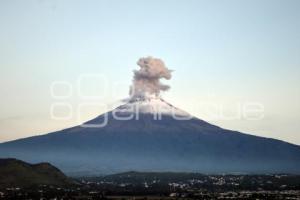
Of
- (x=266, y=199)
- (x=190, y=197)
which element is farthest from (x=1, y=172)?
(x=266, y=199)

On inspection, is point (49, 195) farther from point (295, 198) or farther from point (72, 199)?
point (295, 198)

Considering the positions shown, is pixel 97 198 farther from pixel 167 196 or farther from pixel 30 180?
pixel 30 180

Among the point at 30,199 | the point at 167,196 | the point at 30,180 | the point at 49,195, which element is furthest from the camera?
the point at 30,180

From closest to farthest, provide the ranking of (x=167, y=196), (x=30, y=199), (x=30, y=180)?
(x=30, y=199) < (x=167, y=196) < (x=30, y=180)

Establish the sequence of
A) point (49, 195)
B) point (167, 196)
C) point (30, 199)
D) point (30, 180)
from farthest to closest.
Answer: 1. point (30, 180)
2. point (167, 196)
3. point (49, 195)
4. point (30, 199)

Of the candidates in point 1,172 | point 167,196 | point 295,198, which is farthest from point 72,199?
point 295,198

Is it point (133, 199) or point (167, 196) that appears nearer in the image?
point (133, 199)

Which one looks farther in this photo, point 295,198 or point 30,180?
point 30,180

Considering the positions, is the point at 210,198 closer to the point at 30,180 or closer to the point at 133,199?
the point at 133,199
